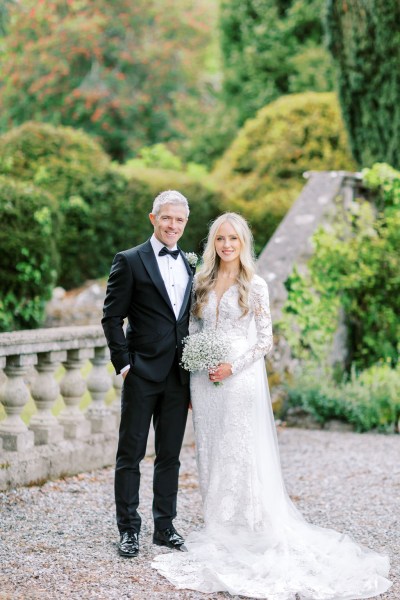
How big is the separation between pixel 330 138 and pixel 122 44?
1012cm

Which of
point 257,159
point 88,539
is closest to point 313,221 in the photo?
point 257,159

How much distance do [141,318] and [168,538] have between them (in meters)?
1.06

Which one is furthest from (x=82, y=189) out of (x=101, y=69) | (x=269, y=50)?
(x=101, y=69)

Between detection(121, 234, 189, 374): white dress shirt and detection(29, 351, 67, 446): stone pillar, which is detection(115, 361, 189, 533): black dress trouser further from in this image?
detection(29, 351, 67, 446): stone pillar

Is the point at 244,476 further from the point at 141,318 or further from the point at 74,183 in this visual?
the point at 74,183

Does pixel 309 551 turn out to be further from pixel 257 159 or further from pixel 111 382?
pixel 257 159

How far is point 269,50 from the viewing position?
18.2 meters

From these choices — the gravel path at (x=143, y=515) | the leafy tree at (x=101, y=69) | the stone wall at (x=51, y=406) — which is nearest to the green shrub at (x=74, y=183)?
the stone wall at (x=51, y=406)

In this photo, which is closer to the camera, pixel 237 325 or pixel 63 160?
pixel 237 325

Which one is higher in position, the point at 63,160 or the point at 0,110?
the point at 0,110

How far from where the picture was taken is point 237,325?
4.17 m

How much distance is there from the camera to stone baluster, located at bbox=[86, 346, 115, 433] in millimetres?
5820

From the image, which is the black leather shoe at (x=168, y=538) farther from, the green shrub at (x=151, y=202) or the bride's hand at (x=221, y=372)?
the green shrub at (x=151, y=202)

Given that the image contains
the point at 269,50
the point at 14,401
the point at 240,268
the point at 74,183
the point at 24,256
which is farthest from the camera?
the point at 269,50
